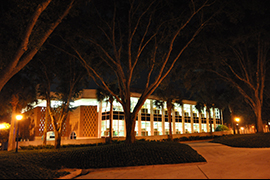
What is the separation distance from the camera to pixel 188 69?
19.9 m

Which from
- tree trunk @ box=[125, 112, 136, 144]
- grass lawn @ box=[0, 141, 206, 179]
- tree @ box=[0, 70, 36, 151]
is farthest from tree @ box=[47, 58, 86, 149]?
grass lawn @ box=[0, 141, 206, 179]

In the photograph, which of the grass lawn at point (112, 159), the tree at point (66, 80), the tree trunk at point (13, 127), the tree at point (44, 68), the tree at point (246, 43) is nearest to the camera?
the grass lawn at point (112, 159)

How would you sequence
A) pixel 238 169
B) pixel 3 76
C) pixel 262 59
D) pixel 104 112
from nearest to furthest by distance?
pixel 238 169 → pixel 3 76 → pixel 262 59 → pixel 104 112

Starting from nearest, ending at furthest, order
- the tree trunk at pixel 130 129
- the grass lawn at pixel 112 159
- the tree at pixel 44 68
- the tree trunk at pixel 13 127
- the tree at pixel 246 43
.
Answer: the grass lawn at pixel 112 159
the tree trunk at pixel 130 129
the tree at pixel 246 43
the tree at pixel 44 68
the tree trunk at pixel 13 127

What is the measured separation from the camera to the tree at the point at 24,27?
854cm

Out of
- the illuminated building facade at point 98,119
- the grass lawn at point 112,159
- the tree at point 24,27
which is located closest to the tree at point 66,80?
the tree at point 24,27

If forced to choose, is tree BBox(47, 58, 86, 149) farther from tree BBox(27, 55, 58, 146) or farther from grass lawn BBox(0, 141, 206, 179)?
grass lawn BBox(0, 141, 206, 179)

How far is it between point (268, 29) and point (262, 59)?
3.93 meters

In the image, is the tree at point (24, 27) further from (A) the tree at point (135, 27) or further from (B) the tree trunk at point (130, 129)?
(B) the tree trunk at point (130, 129)

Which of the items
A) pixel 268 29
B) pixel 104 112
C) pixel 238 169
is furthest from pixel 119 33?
pixel 104 112

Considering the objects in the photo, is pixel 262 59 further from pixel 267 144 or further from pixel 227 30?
pixel 267 144

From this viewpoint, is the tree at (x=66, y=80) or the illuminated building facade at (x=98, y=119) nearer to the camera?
the tree at (x=66, y=80)

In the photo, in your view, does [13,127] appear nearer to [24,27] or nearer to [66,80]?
[66,80]

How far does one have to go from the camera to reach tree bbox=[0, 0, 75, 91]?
28.0ft
